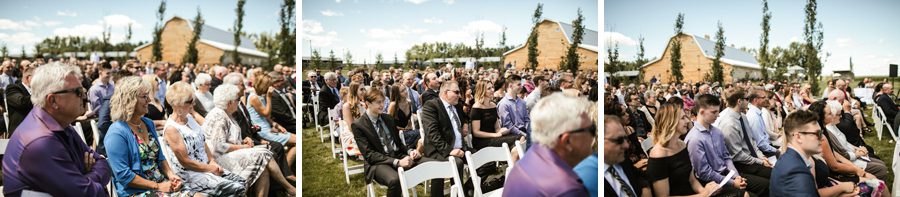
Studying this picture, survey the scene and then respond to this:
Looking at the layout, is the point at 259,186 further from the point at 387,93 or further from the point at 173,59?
the point at 173,59

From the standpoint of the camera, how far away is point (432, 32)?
3.24 meters

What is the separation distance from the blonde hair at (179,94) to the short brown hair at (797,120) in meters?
3.46

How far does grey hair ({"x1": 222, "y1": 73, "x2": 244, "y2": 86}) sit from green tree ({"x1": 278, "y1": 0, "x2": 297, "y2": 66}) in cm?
109

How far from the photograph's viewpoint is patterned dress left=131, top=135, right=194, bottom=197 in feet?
9.05

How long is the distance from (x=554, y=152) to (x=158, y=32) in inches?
147

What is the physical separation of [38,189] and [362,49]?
1.62m

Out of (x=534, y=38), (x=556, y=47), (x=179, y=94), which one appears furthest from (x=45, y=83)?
(x=556, y=47)

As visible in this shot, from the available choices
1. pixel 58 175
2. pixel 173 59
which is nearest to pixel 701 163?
pixel 58 175

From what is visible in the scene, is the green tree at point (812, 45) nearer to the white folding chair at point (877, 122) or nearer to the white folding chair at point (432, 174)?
the white folding chair at point (877, 122)

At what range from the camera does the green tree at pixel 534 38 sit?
3207mm

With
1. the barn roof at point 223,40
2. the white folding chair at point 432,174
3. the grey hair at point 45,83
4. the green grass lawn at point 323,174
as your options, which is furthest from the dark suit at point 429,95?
the grey hair at point 45,83

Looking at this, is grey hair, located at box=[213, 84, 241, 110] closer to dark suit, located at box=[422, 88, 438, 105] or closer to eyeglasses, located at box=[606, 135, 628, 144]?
dark suit, located at box=[422, 88, 438, 105]

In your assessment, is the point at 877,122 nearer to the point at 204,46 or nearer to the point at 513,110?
the point at 513,110

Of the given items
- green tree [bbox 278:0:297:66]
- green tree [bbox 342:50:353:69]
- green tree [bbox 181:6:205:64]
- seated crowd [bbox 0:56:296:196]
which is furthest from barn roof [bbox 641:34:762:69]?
green tree [bbox 181:6:205:64]
